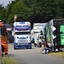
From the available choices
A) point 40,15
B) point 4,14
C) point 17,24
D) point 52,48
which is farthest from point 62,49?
point 4,14

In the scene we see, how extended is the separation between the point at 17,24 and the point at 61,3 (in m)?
38.8

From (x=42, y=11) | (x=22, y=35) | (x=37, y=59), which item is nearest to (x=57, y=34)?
(x=37, y=59)

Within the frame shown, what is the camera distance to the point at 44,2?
85312 millimetres

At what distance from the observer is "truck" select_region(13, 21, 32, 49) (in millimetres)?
47025

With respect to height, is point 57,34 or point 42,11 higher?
point 42,11

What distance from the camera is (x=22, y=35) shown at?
47281mm

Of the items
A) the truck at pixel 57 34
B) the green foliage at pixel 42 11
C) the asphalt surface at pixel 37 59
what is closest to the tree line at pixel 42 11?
the green foliage at pixel 42 11

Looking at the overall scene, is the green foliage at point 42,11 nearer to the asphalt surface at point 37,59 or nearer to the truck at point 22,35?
the truck at point 22,35

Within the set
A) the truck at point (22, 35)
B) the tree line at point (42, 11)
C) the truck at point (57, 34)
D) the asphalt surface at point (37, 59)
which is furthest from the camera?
the tree line at point (42, 11)

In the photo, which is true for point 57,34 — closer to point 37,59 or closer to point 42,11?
point 37,59

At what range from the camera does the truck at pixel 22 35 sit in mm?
47025

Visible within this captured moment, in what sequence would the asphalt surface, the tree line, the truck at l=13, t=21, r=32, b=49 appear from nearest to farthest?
the asphalt surface
the truck at l=13, t=21, r=32, b=49
the tree line

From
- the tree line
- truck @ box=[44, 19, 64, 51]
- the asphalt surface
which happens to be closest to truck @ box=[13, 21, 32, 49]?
truck @ box=[44, 19, 64, 51]

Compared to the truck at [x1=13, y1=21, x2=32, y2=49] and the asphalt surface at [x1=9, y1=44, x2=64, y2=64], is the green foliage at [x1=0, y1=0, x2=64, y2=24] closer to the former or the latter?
the truck at [x1=13, y1=21, x2=32, y2=49]
